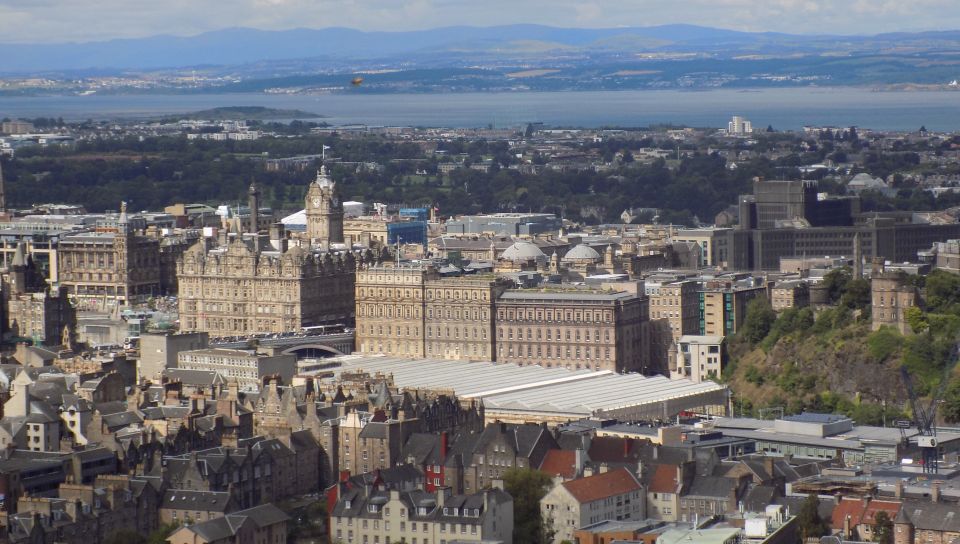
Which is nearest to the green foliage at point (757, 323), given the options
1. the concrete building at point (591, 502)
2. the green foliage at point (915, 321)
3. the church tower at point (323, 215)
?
the green foliage at point (915, 321)

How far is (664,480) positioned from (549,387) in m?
24.5

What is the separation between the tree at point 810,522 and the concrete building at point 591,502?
5.34 m

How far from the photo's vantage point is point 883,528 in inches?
2400

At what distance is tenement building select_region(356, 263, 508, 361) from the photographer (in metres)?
104

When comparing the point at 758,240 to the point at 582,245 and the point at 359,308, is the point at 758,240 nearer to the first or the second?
the point at 582,245

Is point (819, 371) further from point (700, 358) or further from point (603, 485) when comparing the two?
point (603, 485)

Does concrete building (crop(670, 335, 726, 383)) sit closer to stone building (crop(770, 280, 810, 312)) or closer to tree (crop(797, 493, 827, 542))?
stone building (crop(770, 280, 810, 312))

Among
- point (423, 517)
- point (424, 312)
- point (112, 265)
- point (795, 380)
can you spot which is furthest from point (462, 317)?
point (423, 517)

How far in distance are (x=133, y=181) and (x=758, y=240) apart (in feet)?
270

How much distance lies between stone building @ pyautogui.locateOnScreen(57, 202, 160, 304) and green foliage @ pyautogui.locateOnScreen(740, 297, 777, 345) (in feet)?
117

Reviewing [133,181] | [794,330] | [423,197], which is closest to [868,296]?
[794,330]

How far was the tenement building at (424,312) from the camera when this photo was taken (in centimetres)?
10362

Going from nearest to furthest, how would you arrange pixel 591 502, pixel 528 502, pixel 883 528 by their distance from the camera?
pixel 883 528 → pixel 591 502 → pixel 528 502

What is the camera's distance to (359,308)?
106562 mm
